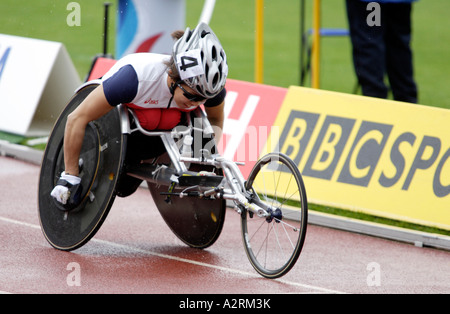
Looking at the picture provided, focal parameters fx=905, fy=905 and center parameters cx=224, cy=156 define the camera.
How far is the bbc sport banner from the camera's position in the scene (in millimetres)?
8008

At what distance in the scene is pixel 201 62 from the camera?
626cm

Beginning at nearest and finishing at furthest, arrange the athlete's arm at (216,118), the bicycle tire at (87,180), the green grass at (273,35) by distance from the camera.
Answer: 1. the bicycle tire at (87,180)
2. the athlete's arm at (216,118)
3. the green grass at (273,35)

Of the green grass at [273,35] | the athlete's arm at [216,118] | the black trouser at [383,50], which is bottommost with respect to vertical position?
the green grass at [273,35]

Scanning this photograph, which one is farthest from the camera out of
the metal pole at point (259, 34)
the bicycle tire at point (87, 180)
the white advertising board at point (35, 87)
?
the white advertising board at point (35, 87)

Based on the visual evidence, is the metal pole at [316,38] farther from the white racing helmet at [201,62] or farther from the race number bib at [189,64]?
the race number bib at [189,64]

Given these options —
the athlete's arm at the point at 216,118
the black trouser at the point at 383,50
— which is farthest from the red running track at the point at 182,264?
the black trouser at the point at 383,50

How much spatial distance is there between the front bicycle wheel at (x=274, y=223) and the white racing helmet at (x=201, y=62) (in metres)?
0.65

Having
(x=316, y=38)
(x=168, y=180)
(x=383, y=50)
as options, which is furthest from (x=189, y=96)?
(x=316, y=38)

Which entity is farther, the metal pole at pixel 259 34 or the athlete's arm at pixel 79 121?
the metal pole at pixel 259 34

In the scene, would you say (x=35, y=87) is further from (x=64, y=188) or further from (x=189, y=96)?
(x=189, y=96)

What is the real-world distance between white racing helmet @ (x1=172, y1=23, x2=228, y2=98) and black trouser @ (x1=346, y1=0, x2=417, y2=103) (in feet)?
14.0

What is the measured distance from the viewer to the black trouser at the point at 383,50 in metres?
10.3

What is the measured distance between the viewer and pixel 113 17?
1927 centimetres

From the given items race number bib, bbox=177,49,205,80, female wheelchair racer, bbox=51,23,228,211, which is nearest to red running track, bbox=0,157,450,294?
female wheelchair racer, bbox=51,23,228,211
